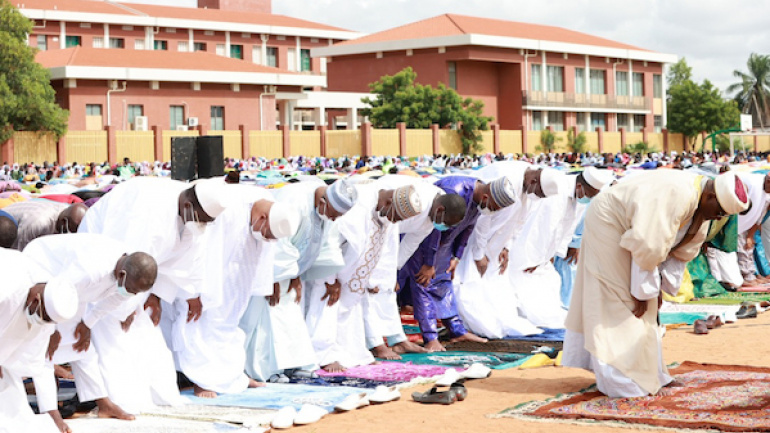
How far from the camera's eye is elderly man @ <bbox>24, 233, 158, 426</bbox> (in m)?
6.18

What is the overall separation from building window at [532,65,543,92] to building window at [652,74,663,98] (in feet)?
25.0

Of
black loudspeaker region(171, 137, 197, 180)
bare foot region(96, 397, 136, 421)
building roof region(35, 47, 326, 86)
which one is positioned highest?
building roof region(35, 47, 326, 86)

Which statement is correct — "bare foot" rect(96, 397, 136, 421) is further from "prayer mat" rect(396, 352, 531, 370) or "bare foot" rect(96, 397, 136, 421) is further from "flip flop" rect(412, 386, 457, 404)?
"prayer mat" rect(396, 352, 531, 370)

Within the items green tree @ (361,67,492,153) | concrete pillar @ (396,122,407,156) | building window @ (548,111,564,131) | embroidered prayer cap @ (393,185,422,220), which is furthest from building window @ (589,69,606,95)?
embroidered prayer cap @ (393,185,422,220)

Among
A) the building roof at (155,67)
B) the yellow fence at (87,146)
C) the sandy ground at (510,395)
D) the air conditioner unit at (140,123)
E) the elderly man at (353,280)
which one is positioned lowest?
the sandy ground at (510,395)

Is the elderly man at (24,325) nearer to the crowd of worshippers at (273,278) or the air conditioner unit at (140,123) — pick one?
the crowd of worshippers at (273,278)

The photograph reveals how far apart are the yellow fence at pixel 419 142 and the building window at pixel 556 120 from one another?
10.8 m

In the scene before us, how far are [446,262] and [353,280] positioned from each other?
125 centimetres

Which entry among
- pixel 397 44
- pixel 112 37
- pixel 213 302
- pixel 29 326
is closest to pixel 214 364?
pixel 213 302

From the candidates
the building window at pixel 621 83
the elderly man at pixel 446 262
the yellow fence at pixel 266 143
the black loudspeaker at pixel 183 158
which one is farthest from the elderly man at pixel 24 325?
the building window at pixel 621 83

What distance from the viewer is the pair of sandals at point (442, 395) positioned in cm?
761

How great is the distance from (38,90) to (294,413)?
2614 centimetres

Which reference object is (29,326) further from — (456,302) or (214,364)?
(456,302)

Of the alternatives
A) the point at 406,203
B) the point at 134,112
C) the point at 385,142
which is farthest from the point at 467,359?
the point at 134,112
